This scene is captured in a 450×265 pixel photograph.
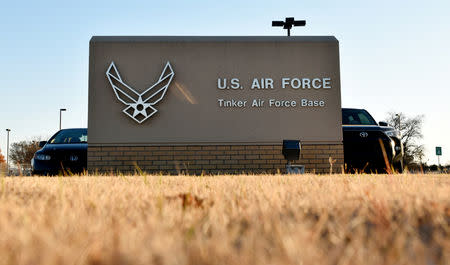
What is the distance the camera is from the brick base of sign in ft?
35.3

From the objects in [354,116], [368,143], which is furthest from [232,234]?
[354,116]

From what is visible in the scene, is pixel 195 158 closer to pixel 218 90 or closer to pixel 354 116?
pixel 218 90

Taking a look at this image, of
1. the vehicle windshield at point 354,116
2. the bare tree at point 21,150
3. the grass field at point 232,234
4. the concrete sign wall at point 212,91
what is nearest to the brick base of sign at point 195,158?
the concrete sign wall at point 212,91

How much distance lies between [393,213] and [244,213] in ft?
2.26

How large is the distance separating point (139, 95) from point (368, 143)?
6144 mm

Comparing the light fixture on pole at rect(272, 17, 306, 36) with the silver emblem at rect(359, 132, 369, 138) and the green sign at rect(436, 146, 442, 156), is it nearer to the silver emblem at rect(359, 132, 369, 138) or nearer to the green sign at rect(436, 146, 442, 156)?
the silver emblem at rect(359, 132, 369, 138)

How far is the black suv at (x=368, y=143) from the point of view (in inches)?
394

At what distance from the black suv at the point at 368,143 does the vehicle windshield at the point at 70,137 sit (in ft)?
24.3

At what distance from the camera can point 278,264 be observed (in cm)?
89

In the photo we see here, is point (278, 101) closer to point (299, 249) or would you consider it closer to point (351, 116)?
point (351, 116)

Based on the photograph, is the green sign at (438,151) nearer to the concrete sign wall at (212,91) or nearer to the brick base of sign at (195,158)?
the concrete sign wall at (212,91)

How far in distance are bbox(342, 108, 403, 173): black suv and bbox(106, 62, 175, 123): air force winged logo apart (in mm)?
5115

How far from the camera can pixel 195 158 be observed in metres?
10.8

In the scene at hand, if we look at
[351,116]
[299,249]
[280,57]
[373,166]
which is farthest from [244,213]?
[351,116]
